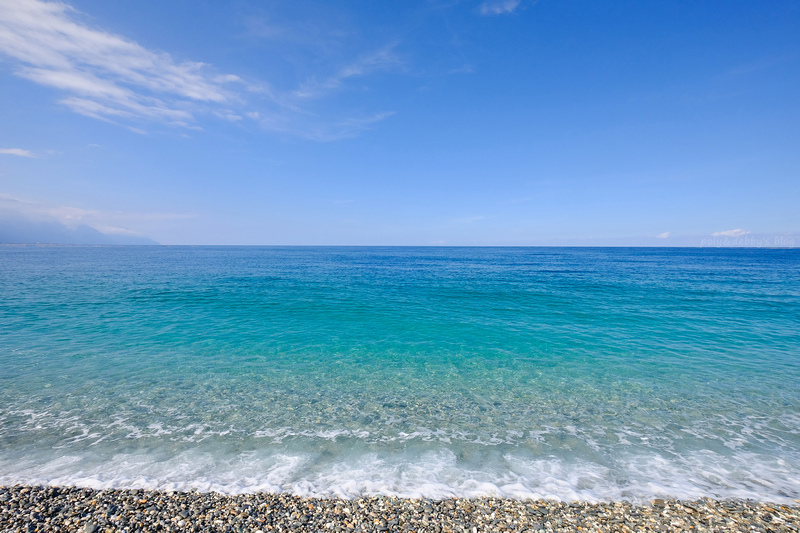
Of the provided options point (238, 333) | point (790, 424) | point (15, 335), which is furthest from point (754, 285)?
point (15, 335)

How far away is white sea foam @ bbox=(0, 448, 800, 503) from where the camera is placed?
24.0 feet

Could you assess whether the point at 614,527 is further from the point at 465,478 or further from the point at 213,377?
the point at 213,377

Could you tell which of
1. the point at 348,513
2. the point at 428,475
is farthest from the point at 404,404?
the point at 348,513

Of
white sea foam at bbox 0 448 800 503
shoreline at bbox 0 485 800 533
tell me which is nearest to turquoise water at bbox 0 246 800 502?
white sea foam at bbox 0 448 800 503

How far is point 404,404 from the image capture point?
11.8 metres

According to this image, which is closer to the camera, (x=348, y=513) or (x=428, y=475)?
(x=348, y=513)

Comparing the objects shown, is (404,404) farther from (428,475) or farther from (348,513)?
(348,513)

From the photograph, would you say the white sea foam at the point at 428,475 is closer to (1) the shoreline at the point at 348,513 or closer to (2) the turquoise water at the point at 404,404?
(2) the turquoise water at the point at 404,404

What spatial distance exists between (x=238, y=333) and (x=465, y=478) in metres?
17.5

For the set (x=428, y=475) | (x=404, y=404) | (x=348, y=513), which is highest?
(x=348, y=513)

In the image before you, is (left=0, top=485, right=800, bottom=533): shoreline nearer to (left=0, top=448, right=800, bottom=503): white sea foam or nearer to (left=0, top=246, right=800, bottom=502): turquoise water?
(left=0, top=448, right=800, bottom=503): white sea foam

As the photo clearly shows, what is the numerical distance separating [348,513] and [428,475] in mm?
2309

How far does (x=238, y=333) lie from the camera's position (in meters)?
20.6

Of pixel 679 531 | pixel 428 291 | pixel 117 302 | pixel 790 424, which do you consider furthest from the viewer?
pixel 428 291
